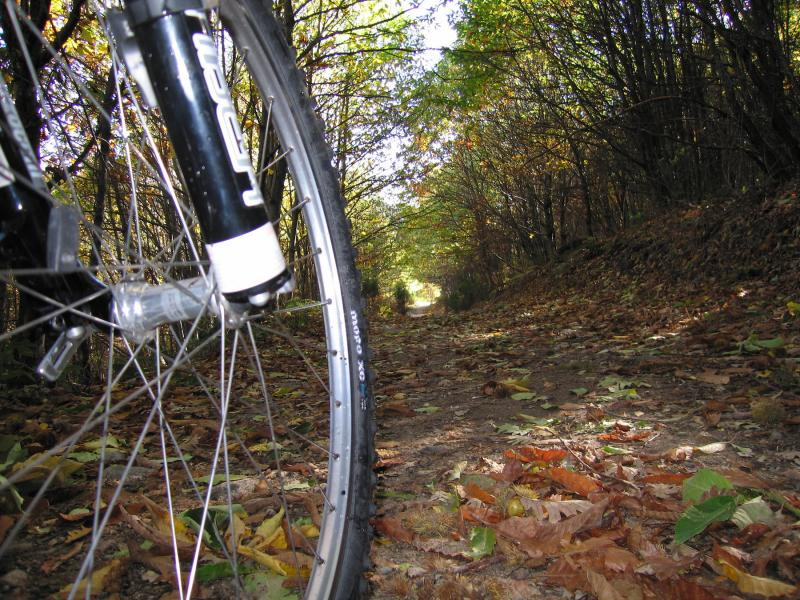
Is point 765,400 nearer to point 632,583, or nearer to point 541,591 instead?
point 632,583

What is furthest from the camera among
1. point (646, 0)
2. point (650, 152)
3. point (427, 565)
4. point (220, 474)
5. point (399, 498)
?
point (650, 152)

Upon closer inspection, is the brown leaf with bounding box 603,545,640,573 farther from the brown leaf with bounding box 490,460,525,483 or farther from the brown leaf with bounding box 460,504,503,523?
the brown leaf with bounding box 490,460,525,483

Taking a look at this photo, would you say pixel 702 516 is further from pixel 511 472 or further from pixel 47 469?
pixel 47 469

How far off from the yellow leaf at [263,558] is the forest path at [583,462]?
236 mm

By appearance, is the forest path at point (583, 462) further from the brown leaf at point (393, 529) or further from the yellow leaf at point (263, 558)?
the yellow leaf at point (263, 558)

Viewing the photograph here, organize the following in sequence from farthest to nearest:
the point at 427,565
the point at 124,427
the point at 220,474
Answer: the point at 124,427
the point at 220,474
the point at 427,565

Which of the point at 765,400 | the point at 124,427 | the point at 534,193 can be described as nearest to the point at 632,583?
the point at 765,400

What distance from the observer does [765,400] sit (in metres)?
1.98

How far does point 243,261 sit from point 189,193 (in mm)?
159

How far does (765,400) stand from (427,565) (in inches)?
60.0

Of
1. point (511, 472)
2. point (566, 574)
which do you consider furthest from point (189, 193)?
point (511, 472)

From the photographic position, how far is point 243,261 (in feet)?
2.77

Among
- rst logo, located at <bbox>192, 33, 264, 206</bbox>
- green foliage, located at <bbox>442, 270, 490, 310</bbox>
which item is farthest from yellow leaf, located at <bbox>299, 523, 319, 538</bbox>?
green foliage, located at <bbox>442, 270, 490, 310</bbox>

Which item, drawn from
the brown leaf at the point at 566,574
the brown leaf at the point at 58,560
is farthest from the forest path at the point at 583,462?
the brown leaf at the point at 58,560
